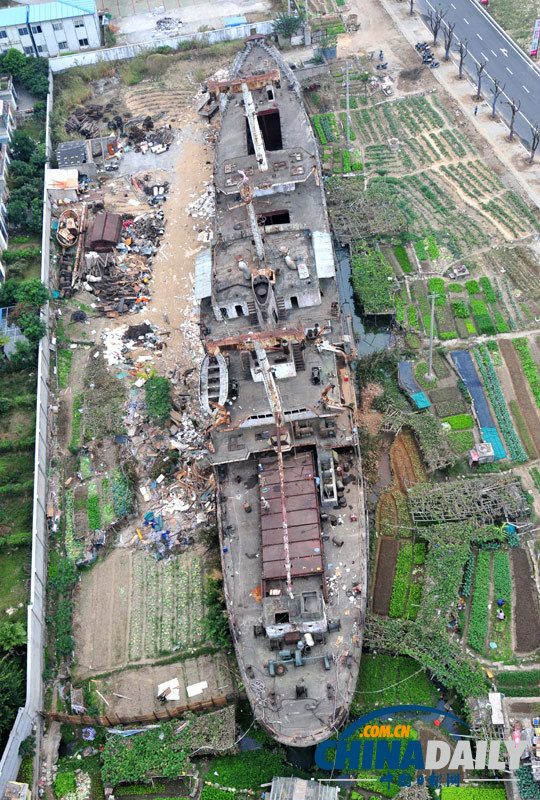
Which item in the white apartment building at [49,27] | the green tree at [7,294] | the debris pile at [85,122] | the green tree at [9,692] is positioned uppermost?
the white apartment building at [49,27]

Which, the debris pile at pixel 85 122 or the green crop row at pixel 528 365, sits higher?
the debris pile at pixel 85 122

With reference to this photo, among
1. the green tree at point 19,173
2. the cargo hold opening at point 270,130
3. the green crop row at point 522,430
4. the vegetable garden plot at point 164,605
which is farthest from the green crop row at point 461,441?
the green tree at point 19,173

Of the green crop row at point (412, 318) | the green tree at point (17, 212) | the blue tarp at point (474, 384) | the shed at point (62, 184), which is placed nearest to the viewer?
the blue tarp at point (474, 384)

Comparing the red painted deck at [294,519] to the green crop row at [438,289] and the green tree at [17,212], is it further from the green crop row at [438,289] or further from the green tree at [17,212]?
the green tree at [17,212]

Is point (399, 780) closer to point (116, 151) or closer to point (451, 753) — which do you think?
point (451, 753)

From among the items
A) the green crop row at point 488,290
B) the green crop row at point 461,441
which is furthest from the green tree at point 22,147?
the green crop row at point 461,441

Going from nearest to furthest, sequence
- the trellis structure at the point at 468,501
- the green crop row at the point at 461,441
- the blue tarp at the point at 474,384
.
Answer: the trellis structure at the point at 468,501 < the green crop row at the point at 461,441 < the blue tarp at the point at 474,384

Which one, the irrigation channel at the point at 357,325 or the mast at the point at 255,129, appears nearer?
the irrigation channel at the point at 357,325
